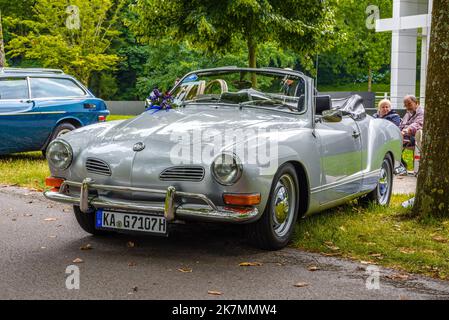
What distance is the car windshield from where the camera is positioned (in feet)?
21.9

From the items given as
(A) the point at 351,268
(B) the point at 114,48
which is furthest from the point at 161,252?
(B) the point at 114,48

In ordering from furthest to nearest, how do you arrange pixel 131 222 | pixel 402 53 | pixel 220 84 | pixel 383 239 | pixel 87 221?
pixel 402 53 < pixel 220 84 < pixel 87 221 < pixel 383 239 < pixel 131 222

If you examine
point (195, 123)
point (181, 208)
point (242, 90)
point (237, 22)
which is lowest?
point (181, 208)

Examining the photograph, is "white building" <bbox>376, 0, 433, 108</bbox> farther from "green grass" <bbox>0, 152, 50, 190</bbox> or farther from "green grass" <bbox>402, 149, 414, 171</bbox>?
"green grass" <bbox>0, 152, 50, 190</bbox>

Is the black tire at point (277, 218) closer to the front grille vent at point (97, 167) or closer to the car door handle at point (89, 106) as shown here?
the front grille vent at point (97, 167)

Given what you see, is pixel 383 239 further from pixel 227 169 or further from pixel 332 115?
pixel 227 169

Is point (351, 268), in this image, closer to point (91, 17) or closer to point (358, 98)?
point (358, 98)

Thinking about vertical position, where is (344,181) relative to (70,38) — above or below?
below

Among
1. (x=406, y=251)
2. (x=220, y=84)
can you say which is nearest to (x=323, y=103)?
(x=220, y=84)

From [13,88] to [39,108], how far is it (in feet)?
2.06

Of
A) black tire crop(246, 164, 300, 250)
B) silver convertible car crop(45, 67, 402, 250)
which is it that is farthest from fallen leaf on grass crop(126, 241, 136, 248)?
black tire crop(246, 164, 300, 250)

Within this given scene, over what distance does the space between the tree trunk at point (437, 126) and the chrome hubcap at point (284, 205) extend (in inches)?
65.9

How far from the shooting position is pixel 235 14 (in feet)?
45.3

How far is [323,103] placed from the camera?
656 cm
